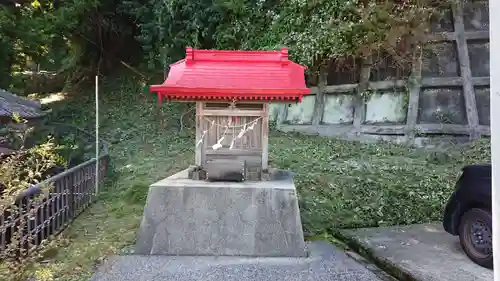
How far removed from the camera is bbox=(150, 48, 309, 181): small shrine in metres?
6.12

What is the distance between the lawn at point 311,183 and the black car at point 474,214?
6.51 ft

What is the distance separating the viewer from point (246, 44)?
14.3m

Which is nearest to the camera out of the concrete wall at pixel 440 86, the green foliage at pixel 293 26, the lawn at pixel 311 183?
the lawn at pixel 311 183

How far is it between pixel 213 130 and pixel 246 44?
816 cm

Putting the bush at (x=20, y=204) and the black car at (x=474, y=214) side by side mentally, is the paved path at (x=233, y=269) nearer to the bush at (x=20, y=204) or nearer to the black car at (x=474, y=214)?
the bush at (x=20, y=204)

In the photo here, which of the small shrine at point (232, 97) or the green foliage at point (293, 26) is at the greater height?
the green foliage at point (293, 26)

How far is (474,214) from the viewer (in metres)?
5.27

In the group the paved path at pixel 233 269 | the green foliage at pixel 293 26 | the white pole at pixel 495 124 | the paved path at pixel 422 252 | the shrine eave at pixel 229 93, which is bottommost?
the paved path at pixel 233 269

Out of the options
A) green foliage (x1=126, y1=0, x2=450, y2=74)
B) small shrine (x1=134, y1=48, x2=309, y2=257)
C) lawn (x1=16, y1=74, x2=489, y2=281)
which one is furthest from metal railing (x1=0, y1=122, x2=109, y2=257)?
green foliage (x1=126, y1=0, x2=450, y2=74)

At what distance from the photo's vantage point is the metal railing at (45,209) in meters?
4.71

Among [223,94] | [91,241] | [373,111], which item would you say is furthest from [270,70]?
[373,111]

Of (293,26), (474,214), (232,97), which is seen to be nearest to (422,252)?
(474,214)

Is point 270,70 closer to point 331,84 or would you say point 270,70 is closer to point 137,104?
point 331,84

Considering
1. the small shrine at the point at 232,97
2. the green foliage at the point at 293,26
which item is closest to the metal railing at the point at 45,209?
the small shrine at the point at 232,97
